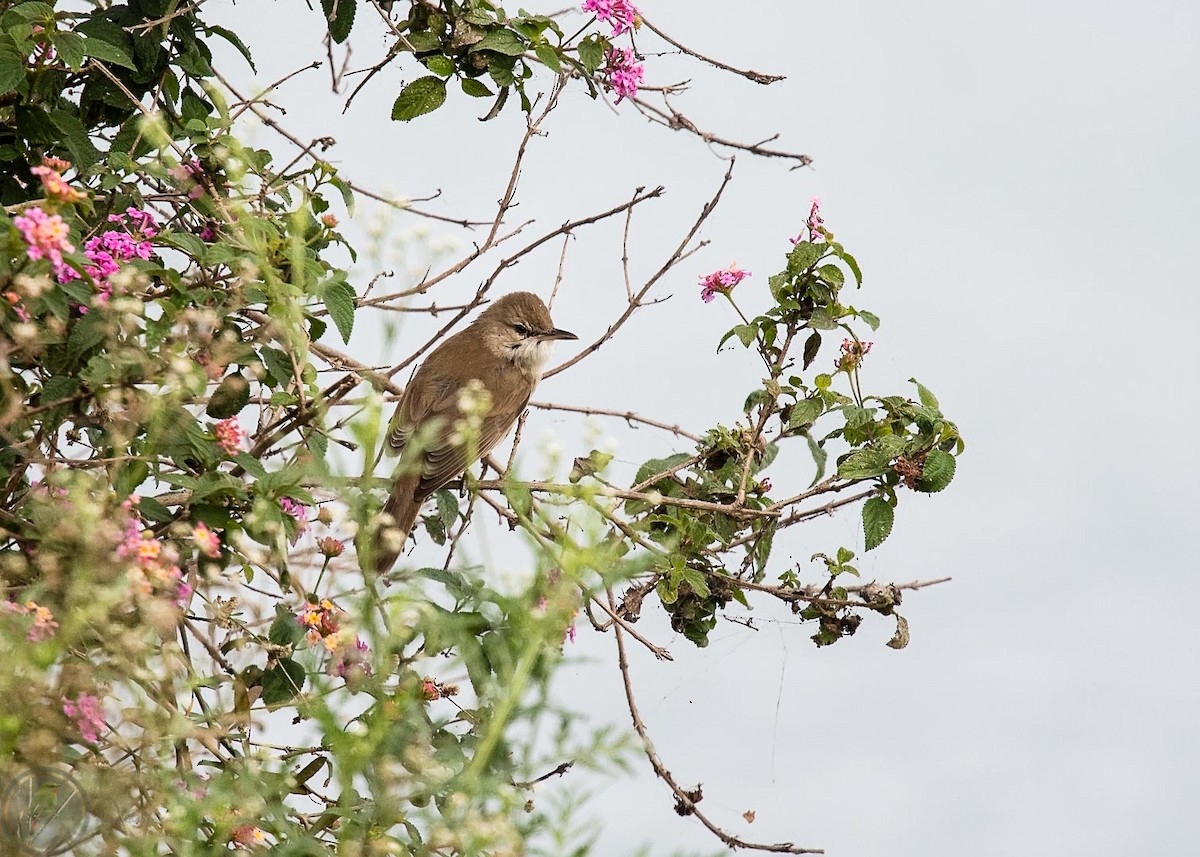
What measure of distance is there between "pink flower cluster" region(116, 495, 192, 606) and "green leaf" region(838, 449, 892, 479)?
6.05 ft

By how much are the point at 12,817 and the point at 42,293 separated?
1.10m

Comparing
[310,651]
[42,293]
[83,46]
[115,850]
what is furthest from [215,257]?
[115,850]

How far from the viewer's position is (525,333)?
18.5 feet

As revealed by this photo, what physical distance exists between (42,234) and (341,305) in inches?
29.5

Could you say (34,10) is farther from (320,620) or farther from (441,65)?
(320,620)

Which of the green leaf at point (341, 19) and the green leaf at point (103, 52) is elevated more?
the green leaf at point (341, 19)

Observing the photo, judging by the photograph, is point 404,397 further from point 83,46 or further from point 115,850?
point 115,850

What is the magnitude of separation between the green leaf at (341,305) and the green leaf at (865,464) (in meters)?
1.35

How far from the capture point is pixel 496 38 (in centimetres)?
399

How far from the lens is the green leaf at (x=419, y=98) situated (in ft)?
13.3

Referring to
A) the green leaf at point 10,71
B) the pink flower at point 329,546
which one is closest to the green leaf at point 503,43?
the green leaf at point 10,71

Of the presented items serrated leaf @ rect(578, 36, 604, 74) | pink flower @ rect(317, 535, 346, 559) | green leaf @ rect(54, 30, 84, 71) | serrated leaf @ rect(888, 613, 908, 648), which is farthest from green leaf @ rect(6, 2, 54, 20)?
serrated leaf @ rect(888, 613, 908, 648)

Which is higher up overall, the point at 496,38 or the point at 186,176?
the point at 496,38

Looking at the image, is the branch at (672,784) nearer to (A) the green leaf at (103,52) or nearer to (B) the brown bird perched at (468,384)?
(B) the brown bird perched at (468,384)
